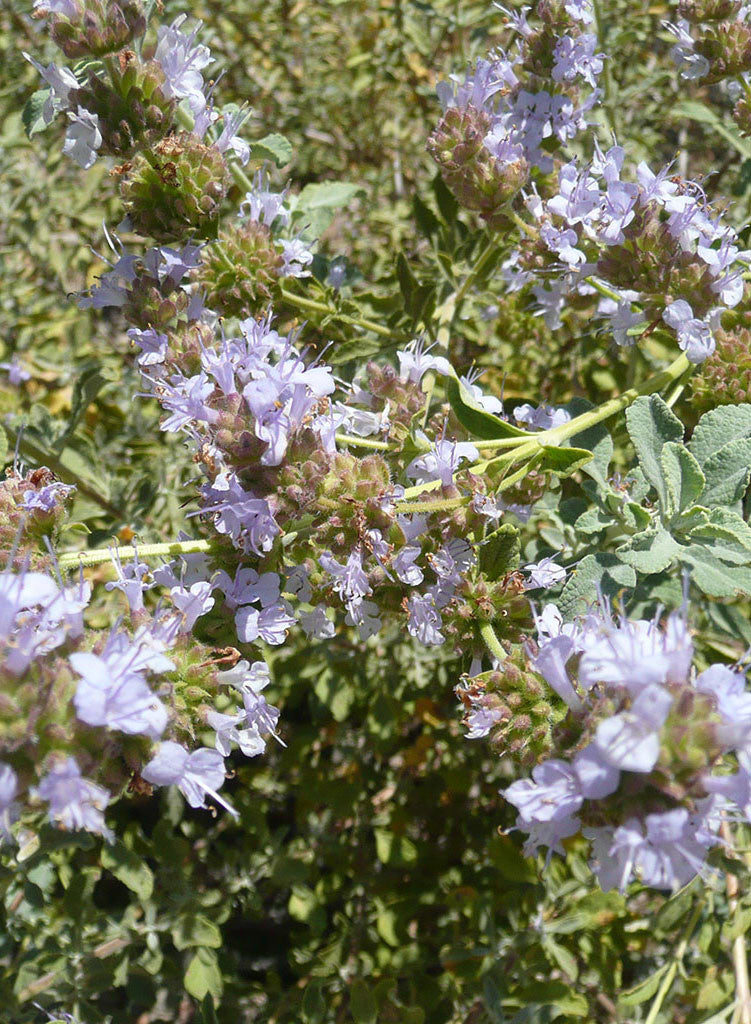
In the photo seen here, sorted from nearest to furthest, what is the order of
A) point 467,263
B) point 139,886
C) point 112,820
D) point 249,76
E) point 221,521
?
point 221,521 → point 139,886 → point 467,263 → point 112,820 → point 249,76

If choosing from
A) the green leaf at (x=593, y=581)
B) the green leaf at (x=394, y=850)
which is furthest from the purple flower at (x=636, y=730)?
the green leaf at (x=394, y=850)

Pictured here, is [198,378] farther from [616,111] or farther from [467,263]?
[616,111]

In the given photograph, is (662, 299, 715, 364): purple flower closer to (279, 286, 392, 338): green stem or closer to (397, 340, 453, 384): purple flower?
(397, 340, 453, 384): purple flower

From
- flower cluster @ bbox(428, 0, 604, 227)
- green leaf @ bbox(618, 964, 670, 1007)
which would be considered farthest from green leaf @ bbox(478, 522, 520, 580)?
green leaf @ bbox(618, 964, 670, 1007)

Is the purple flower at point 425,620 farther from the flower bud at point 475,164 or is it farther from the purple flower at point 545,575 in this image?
the flower bud at point 475,164

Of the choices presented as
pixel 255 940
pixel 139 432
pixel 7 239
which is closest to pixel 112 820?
pixel 255 940

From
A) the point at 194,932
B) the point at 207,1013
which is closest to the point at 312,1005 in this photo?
the point at 207,1013
